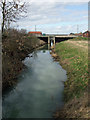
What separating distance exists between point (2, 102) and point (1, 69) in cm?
373

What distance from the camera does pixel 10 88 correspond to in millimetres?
14703

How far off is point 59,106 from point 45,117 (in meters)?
1.65

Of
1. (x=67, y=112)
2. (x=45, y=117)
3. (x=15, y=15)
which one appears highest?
(x=15, y=15)

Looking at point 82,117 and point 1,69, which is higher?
point 1,69

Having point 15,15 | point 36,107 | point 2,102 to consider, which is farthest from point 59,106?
point 15,15

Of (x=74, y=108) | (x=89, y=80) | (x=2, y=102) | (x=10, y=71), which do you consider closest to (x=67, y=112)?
(x=74, y=108)

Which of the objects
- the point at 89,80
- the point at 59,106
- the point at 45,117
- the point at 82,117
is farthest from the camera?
the point at 89,80

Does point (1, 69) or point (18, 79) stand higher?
point (1, 69)

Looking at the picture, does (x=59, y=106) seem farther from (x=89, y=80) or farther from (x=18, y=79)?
(x=18, y=79)

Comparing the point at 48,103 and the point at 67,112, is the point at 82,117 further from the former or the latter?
the point at 48,103

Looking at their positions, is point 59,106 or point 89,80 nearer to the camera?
point 59,106

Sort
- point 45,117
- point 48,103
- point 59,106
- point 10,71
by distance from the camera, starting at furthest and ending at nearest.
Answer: point 10,71 → point 48,103 → point 59,106 → point 45,117

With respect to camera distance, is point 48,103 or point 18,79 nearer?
point 48,103

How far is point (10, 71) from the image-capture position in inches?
651
